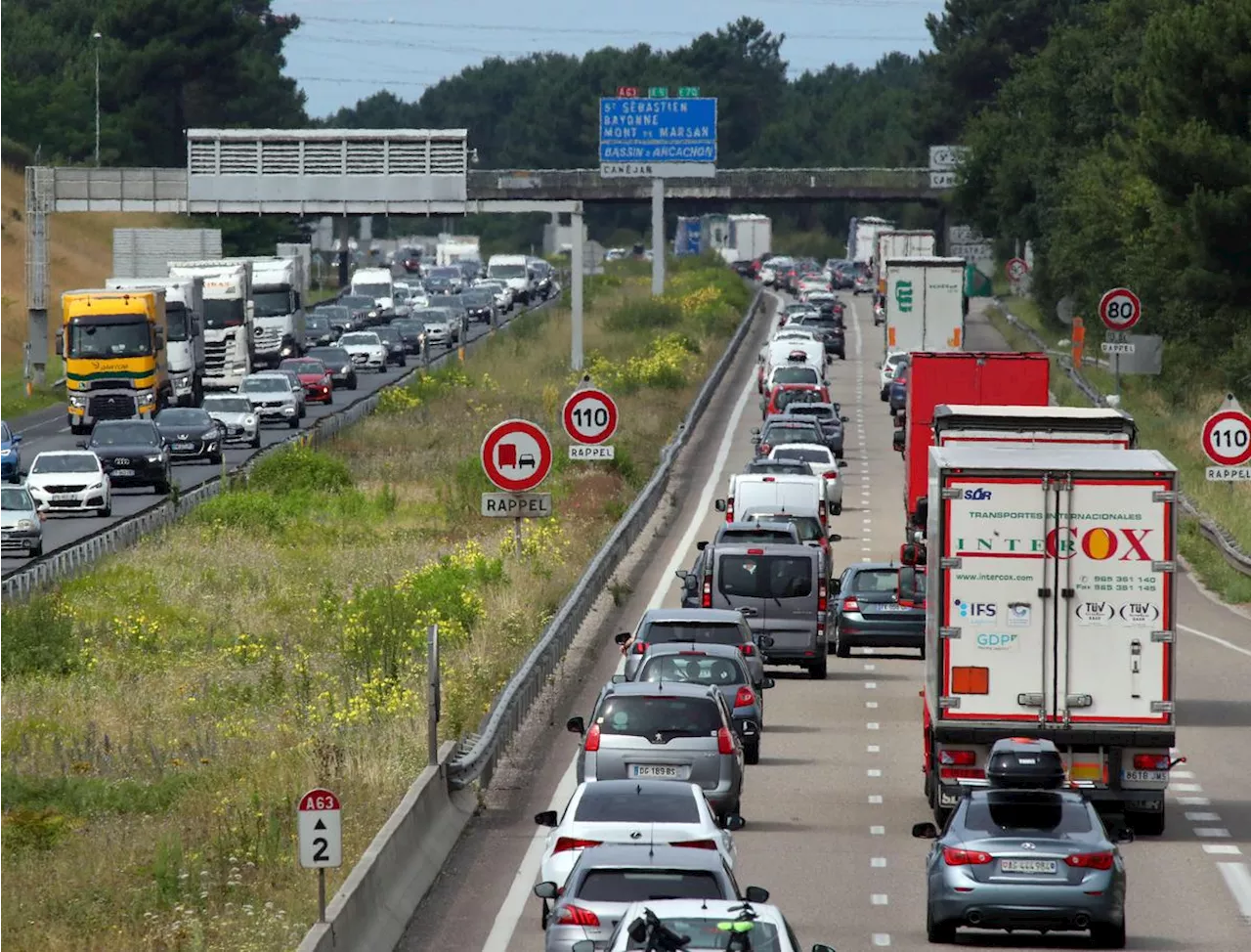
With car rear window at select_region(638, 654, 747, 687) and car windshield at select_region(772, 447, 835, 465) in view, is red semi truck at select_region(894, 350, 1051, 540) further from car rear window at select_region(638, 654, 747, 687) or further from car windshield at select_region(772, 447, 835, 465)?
car rear window at select_region(638, 654, 747, 687)

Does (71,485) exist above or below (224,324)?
below

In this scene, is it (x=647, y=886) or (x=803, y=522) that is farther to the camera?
(x=803, y=522)

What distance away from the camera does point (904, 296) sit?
2844 inches

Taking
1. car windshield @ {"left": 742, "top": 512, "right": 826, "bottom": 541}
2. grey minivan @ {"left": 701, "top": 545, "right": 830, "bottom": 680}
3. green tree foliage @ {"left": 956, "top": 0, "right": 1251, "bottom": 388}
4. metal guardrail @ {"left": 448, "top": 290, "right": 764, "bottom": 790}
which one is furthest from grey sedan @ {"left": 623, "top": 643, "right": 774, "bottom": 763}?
green tree foliage @ {"left": 956, "top": 0, "right": 1251, "bottom": 388}

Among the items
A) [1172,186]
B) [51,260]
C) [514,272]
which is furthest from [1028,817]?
[514,272]

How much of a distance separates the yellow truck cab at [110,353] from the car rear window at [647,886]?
5101 cm

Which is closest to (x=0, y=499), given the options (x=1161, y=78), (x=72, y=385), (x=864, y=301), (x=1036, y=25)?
(x=72, y=385)

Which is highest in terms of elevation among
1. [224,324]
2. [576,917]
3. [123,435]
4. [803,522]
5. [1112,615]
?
[224,324]

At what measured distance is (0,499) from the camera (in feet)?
141

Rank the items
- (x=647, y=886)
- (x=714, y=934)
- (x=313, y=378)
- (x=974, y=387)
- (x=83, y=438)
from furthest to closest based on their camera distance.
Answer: (x=313, y=378)
(x=83, y=438)
(x=974, y=387)
(x=647, y=886)
(x=714, y=934)

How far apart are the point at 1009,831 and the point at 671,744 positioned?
4.45m

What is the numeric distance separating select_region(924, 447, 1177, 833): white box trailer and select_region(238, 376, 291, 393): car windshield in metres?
49.2

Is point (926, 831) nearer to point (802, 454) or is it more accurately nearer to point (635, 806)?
point (635, 806)

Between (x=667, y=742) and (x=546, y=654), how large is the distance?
7.27 metres
